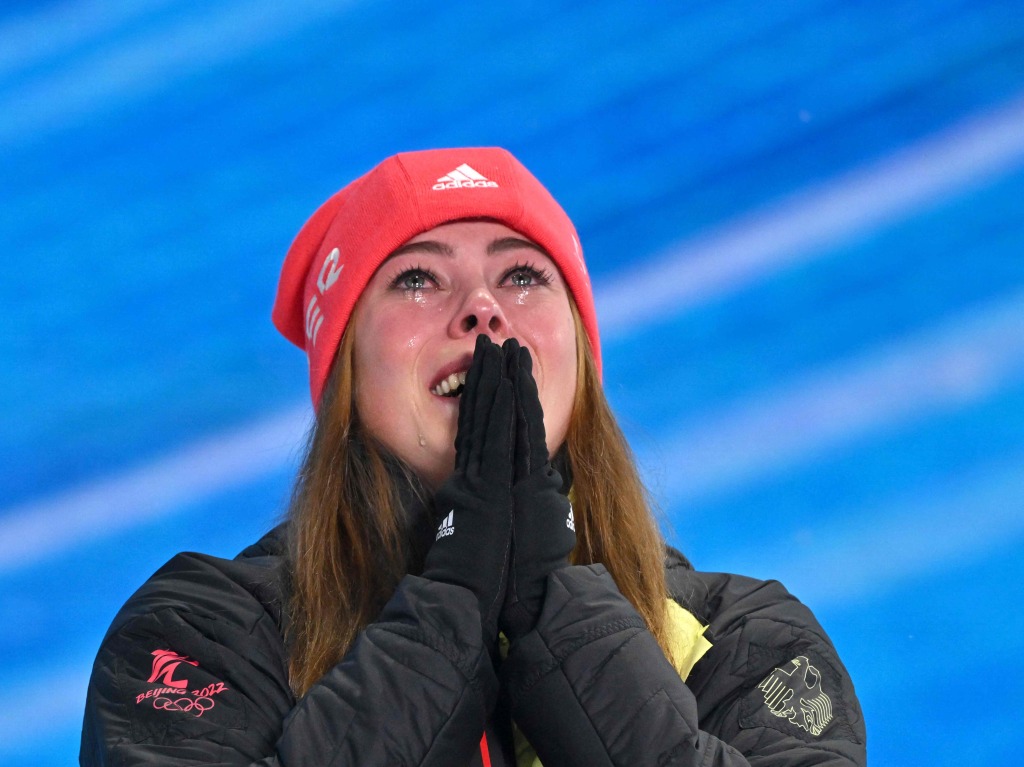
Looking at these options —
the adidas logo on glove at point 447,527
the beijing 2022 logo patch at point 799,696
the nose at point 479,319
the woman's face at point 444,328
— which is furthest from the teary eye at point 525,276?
the beijing 2022 logo patch at point 799,696

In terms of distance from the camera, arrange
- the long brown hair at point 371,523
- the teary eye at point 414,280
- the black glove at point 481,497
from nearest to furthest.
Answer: the black glove at point 481,497
the long brown hair at point 371,523
the teary eye at point 414,280

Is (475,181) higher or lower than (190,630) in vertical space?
higher

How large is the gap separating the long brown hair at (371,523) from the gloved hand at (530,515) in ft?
0.71

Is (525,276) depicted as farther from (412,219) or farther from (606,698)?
(606,698)

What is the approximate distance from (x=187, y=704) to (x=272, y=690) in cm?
11

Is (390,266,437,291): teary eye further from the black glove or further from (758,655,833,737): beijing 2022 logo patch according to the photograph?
(758,655,833,737): beijing 2022 logo patch

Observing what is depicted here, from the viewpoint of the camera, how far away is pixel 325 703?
1381mm

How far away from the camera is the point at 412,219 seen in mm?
1775

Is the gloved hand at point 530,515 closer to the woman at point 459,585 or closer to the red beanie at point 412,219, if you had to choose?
the woman at point 459,585

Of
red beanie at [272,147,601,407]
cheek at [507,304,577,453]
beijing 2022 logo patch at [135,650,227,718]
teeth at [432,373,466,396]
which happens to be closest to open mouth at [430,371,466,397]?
teeth at [432,373,466,396]

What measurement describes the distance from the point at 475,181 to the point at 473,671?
28.8 inches

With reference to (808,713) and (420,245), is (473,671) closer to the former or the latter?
(808,713)

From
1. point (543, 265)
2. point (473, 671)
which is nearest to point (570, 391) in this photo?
point (543, 265)

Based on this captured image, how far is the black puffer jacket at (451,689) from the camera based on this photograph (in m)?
1.36
